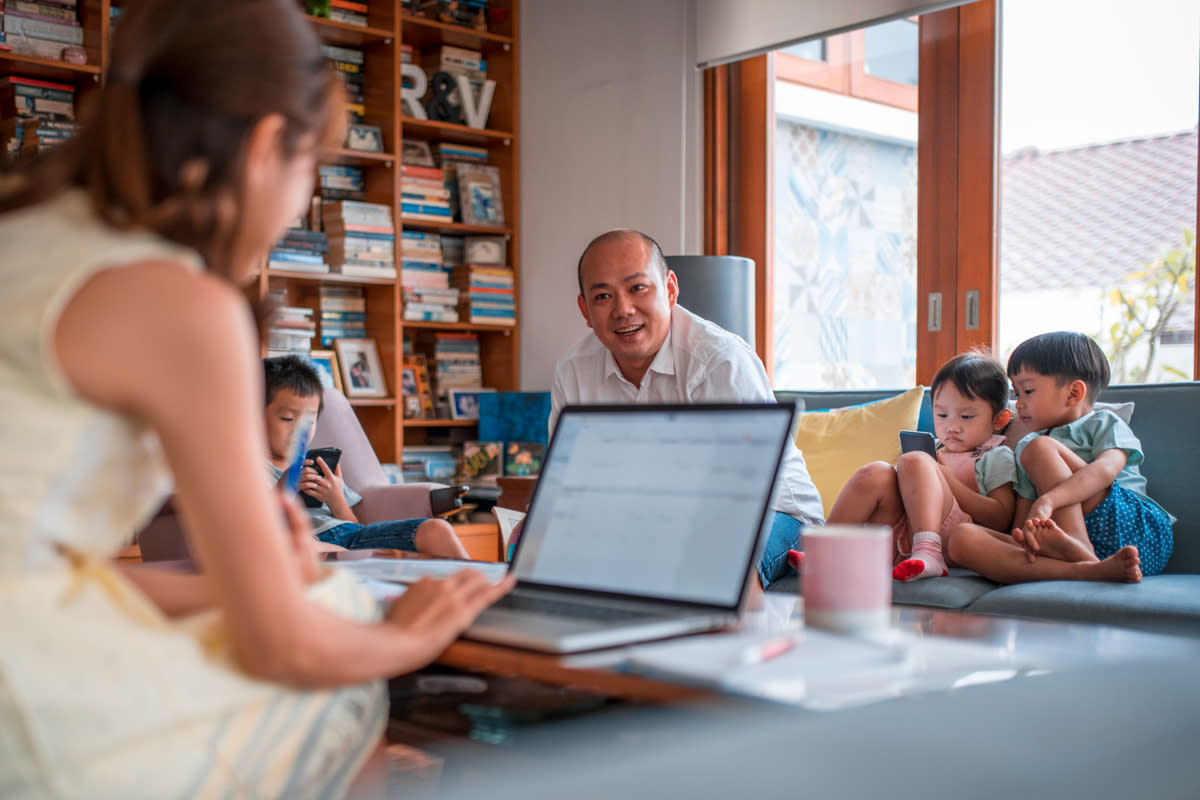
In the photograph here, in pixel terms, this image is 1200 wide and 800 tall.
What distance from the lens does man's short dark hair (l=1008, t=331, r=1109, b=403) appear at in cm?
248

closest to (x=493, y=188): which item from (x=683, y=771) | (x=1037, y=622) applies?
(x=1037, y=622)

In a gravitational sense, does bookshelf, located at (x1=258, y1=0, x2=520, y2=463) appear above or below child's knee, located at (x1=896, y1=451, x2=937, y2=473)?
above

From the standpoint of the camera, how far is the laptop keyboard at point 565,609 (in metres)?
0.96

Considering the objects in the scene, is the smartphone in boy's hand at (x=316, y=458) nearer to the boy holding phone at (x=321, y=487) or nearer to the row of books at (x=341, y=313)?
the boy holding phone at (x=321, y=487)

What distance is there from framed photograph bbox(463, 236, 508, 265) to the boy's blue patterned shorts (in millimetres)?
3072

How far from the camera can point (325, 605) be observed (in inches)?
31.9

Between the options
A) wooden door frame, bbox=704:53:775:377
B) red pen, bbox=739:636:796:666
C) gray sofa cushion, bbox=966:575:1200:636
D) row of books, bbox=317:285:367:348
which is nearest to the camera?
red pen, bbox=739:636:796:666

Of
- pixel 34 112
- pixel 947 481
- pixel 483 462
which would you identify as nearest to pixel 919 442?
pixel 947 481

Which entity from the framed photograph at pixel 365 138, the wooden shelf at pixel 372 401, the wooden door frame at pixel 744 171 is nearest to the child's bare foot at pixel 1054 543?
the wooden door frame at pixel 744 171

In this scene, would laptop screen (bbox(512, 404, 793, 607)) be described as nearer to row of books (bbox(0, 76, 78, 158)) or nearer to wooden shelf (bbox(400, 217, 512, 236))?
row of books (bbox(0, 76, 78, 158))

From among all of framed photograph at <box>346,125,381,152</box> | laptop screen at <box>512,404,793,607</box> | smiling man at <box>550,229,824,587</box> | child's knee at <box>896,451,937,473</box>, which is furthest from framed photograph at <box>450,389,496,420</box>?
laptop screen at <box>512,404,793,607</box>

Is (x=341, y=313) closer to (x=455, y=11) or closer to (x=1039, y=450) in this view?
(x=455, y=11)

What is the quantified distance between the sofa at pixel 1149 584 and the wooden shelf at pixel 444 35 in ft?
10.1

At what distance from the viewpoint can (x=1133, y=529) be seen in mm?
2357
